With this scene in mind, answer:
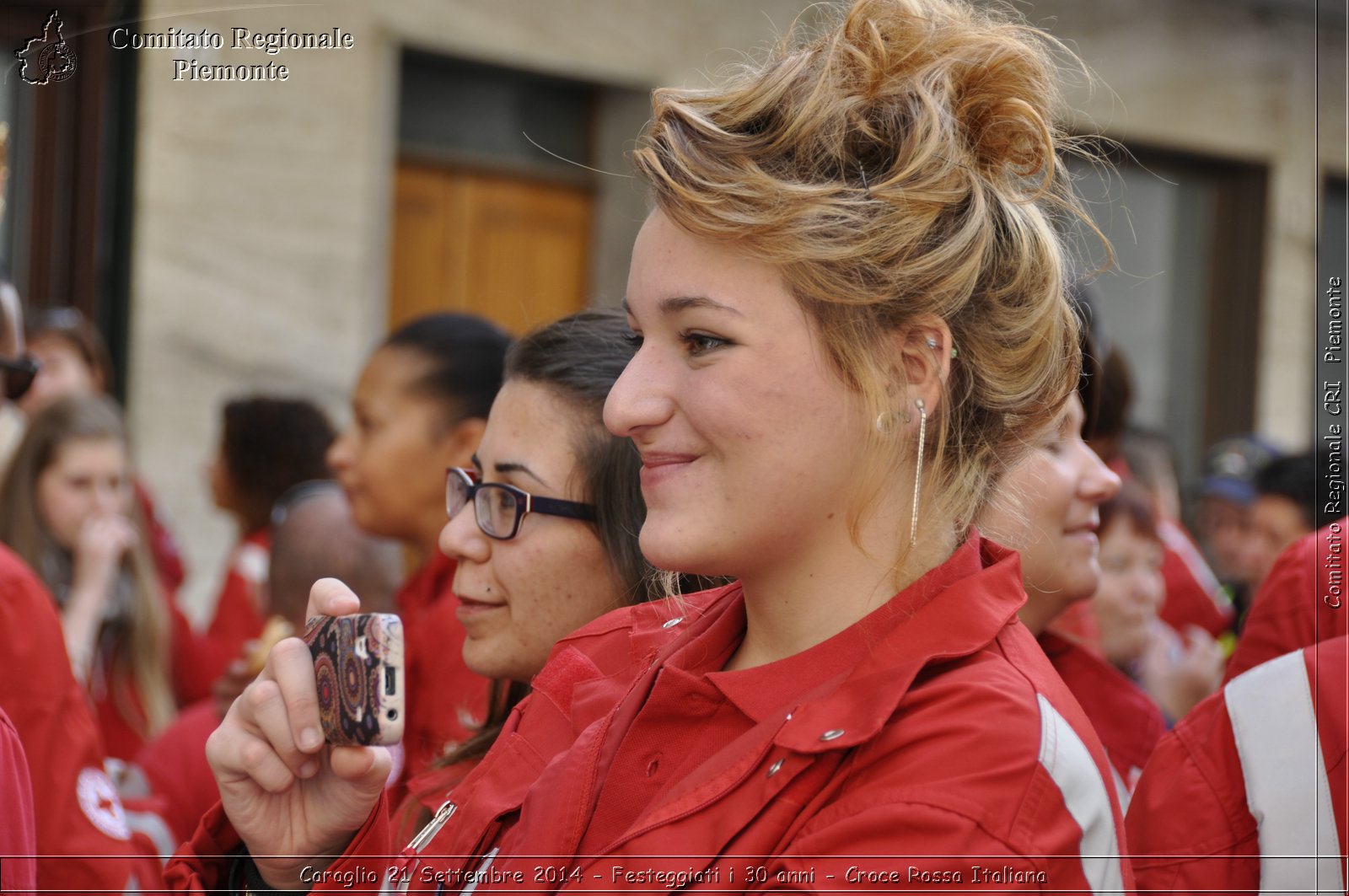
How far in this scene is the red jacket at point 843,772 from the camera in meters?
1.26

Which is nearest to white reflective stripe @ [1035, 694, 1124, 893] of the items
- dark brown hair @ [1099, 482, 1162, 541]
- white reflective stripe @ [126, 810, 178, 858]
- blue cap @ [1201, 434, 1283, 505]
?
white reflective stripe @ [126, 810, 178, 858]

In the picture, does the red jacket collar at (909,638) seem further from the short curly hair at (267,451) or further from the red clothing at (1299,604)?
the short curly hair at (267,451)

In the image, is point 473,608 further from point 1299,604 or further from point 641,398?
point 1299,604

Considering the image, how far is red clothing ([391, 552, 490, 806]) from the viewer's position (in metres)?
2.75

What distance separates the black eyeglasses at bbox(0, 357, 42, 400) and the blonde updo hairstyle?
1.68 meters

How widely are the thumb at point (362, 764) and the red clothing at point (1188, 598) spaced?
4.08 m

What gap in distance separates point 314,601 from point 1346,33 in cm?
190

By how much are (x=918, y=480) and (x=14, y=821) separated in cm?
113

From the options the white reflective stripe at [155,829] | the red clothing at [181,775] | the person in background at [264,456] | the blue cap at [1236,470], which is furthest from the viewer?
the blue cap at [1236,470]

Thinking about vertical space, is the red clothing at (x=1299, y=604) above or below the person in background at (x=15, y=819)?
above

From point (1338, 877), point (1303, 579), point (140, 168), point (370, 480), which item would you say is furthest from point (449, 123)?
point (1338, 877)

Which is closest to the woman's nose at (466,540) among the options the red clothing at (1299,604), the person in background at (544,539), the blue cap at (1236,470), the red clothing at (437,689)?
the person in background at (544,539)

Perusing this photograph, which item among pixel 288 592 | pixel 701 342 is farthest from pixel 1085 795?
pixel 288 592

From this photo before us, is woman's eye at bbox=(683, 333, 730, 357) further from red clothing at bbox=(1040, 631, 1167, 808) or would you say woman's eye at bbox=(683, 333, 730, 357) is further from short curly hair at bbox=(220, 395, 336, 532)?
short curly hair at bbox=(220, 395, 336, 532)
